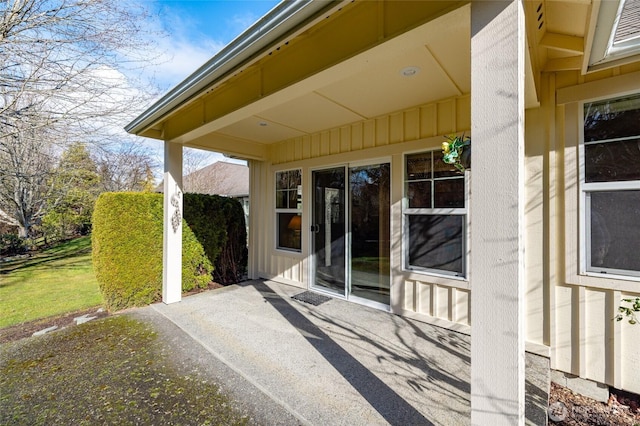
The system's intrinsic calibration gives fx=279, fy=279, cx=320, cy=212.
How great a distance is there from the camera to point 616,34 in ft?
6.21

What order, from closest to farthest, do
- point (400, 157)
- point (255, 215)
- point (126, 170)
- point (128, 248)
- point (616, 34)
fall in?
point (616, 34) → point (400, 157) → point (128, 248) → point (255, 215) → point (126, 170)

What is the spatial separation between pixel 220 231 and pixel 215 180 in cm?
1228

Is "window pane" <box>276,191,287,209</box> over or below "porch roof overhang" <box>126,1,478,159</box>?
below

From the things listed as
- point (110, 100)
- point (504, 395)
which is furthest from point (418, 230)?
point (110, 100)

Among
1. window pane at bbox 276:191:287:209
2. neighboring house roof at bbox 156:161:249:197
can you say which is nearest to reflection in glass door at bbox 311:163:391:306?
window pane at bbox 276:191:287:209

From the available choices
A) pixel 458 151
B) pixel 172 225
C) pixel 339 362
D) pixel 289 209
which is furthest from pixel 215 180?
pixel 458 151

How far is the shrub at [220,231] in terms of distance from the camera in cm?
524

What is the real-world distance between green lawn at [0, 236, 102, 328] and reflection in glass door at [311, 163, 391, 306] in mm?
3994

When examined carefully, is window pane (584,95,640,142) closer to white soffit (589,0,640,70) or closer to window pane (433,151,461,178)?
white soffit (589,0,640,70)

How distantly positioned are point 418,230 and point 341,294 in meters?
1.66

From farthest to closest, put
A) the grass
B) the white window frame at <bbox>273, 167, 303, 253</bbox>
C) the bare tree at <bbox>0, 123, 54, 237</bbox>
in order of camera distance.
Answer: the bare tree at <bbox>0, 123, 54, 237</bbox>, the white window frame at <bbox>273, 167, 303, 253</bbox>, the grass

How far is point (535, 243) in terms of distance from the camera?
2740mm

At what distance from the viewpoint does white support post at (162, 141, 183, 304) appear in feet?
13.8

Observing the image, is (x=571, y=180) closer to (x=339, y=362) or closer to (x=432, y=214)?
(x=432, y=214)
